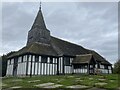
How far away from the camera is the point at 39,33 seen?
31281 mm

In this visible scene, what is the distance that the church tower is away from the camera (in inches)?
1222

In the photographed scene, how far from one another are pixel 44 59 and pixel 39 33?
6.19 meters

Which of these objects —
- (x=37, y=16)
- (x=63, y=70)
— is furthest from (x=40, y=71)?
(x=37, y=16)

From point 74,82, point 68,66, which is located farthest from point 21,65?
point 74,82

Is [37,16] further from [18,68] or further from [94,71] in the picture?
[94,71]

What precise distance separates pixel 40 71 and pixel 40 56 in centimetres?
223

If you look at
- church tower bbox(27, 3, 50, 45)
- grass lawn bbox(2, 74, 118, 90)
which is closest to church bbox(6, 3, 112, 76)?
church tower bbox(27, 3, 50, 45)

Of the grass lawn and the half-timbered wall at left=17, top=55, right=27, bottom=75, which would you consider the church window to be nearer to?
the half-timbered wall at left=17, top=55, right=27, bottom=75

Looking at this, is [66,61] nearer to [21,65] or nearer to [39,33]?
[39,33]

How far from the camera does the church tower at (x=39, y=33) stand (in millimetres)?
31031

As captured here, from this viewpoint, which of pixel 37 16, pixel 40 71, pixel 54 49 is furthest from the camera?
pixel 37 16

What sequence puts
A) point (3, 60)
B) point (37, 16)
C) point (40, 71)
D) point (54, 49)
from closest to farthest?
point (40, 71) → point (54, 49) → point (37, 16) → point (3, 60)

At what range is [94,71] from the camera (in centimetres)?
2814

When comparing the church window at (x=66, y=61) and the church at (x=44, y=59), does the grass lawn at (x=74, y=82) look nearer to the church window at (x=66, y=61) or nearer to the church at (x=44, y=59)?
the church at (x=44, y=59)
